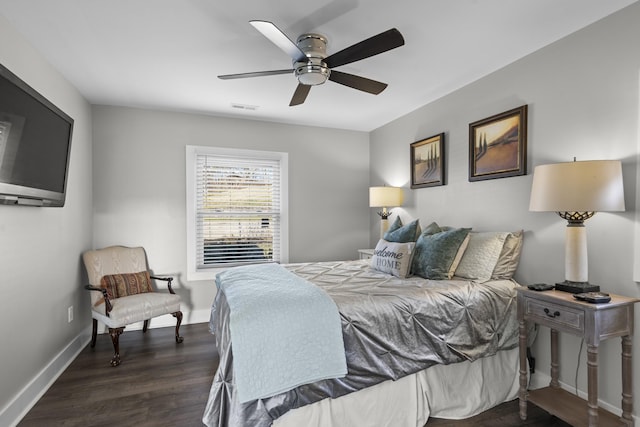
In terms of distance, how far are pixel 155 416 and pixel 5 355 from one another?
0.99m

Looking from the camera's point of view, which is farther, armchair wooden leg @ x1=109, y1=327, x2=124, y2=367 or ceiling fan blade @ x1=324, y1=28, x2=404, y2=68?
armchair wooden leg @ x1=109, y1=327, x2=124, y2=367

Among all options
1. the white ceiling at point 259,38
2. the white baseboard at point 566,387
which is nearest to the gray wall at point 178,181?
the white ceiling at point 259,38

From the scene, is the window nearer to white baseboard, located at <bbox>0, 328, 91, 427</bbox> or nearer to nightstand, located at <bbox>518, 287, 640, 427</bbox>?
white baseboard, located at <bbox>0, 328, 91, 427</bbox>

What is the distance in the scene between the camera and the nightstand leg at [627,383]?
6.11 feet

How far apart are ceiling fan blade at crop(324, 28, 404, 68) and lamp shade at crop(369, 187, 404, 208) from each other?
82.7 inches

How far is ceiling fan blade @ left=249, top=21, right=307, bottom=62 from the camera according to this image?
1.69 meters

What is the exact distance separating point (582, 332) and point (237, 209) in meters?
3.65

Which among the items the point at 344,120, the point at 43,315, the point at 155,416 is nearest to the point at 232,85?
the point at 344,120

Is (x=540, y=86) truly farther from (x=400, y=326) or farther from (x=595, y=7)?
(x=400, y=326)

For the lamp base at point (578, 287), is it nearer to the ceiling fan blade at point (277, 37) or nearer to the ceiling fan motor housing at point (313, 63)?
the ceiling fan motor housing at point (313, 63)

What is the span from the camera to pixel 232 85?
3217mm

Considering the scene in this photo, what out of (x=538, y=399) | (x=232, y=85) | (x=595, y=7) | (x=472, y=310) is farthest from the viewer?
(x=232, y=85)

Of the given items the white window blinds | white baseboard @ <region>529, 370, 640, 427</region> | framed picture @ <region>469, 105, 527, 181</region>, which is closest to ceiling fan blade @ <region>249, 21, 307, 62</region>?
framed picture @ <region>469, 105, 527, 181</region>

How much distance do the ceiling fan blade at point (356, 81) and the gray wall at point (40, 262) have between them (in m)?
2.10
